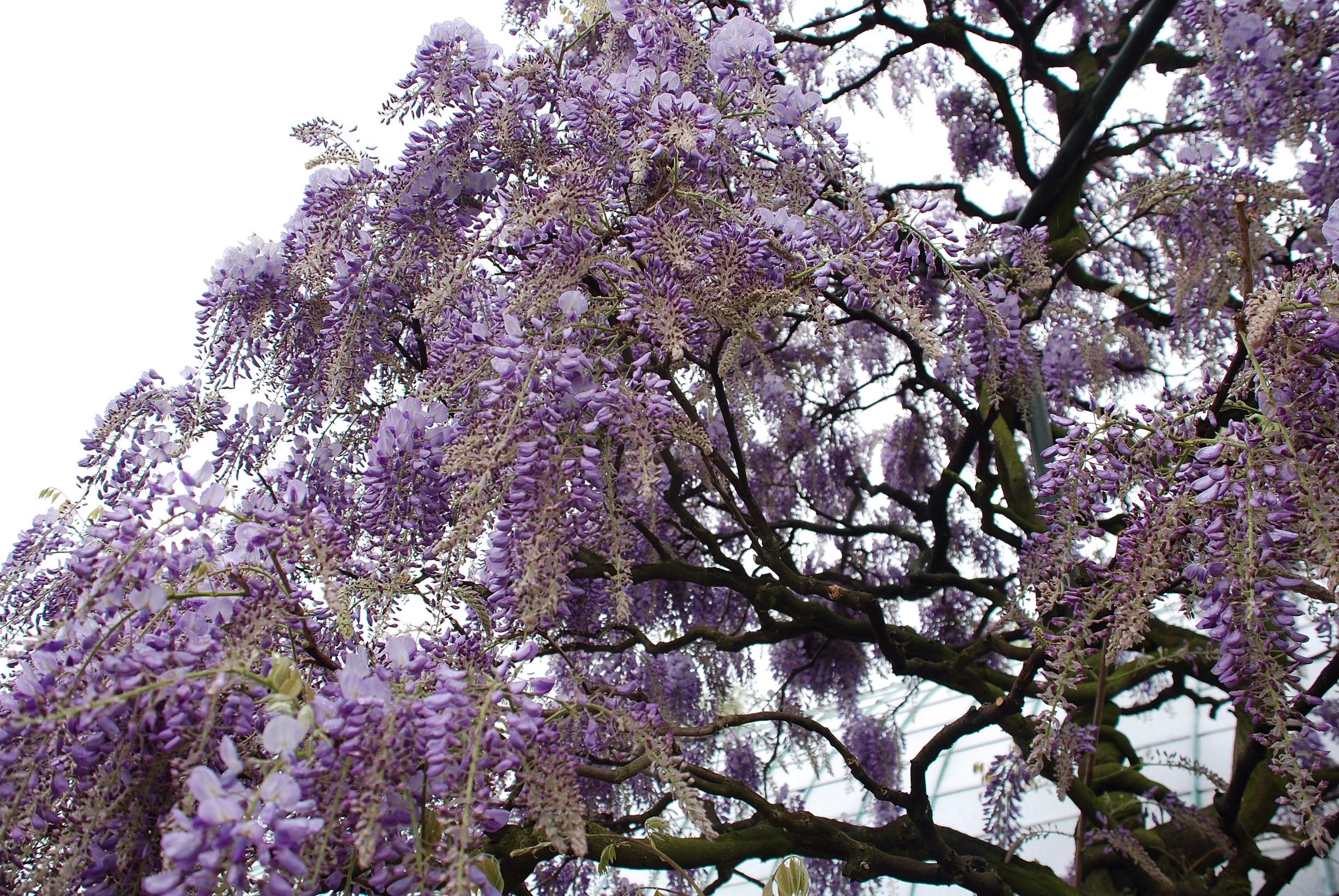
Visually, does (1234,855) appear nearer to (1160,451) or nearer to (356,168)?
(1160,451)

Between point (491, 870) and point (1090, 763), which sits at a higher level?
point (1090, 763)

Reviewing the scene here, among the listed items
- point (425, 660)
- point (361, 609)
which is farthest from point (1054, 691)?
point (361, 609)

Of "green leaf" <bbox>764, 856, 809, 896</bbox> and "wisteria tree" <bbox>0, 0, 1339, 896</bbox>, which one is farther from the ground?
"wisteria tree" <bbox>0, 0, 1339, 896</bbox>

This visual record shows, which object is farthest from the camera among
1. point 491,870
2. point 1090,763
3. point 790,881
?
point 1090,763

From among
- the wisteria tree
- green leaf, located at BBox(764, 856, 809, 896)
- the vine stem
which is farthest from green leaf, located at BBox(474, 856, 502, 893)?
the vine stem

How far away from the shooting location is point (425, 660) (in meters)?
1.40

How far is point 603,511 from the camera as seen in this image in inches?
64.5

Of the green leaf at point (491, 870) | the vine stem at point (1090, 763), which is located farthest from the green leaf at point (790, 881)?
the vine stem at point (1090, 763)

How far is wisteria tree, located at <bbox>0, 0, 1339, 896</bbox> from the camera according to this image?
1.26 m

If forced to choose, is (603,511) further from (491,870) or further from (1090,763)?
(1090,763)

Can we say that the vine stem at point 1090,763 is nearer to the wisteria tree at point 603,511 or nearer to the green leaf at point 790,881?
the wisteria tree at point 603,511

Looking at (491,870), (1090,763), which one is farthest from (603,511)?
(1090,763)

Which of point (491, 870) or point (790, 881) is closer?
point (491, 870)

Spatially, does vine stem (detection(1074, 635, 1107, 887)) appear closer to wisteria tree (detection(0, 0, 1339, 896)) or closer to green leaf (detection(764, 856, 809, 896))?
wisteria tree (detection(0, 0, 1339, 896))
